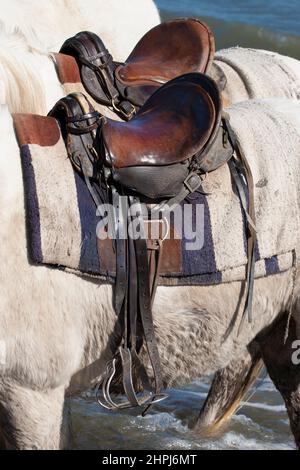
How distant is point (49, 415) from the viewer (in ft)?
9.43

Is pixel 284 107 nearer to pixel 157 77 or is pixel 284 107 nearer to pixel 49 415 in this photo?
pixel 157 77

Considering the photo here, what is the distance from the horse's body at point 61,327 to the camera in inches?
106

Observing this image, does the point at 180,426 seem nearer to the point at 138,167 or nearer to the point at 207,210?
the point at 207,210

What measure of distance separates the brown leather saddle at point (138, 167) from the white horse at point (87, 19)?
1.57 m

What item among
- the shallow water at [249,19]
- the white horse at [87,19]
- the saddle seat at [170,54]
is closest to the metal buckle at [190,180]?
the saddle seat at [170,54]

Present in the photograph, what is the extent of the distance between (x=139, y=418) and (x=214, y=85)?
205cm

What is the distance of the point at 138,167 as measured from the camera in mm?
2809

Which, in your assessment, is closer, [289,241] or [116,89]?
[289,241]

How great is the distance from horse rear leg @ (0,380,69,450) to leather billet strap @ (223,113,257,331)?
2.22 feet

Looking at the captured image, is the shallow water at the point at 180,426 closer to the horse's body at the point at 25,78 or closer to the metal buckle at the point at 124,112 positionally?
the metal buckle at the point at 124,112

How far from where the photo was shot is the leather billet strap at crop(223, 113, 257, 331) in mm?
2992

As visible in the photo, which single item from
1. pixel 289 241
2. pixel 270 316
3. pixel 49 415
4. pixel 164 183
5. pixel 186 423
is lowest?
pixel 186 423
